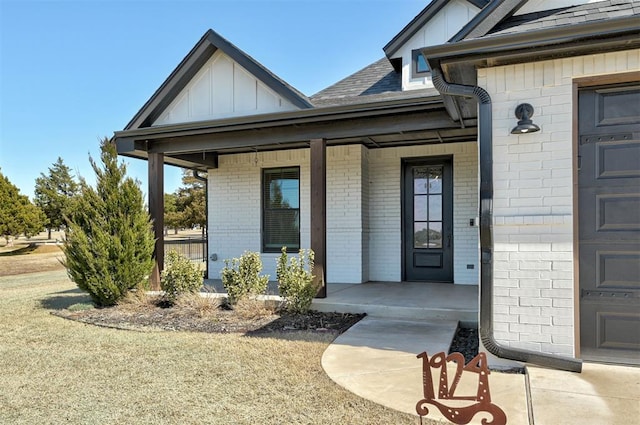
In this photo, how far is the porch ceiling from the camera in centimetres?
598

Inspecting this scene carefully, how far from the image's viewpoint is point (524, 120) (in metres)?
3.73

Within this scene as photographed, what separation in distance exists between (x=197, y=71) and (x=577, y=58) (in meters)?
6.42

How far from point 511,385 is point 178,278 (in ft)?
17.3

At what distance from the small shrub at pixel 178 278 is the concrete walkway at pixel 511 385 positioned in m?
3.26

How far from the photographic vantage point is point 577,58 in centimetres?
365

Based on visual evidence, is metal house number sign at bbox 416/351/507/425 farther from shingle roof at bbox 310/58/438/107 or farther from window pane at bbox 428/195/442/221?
window pane at bbox 428/195/442/221

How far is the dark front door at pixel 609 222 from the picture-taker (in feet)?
11.7

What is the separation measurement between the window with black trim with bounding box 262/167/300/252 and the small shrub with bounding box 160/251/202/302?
2.60 metres

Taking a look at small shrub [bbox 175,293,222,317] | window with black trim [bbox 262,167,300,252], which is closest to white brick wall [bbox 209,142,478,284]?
window with black trim [bbox 262,167,300,252]

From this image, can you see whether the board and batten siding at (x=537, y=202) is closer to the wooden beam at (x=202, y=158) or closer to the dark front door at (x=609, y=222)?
the dark front door at (x=609, y=222)

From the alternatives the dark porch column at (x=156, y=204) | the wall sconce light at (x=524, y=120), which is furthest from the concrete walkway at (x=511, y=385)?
the dark porch column at (x=156, y=204)

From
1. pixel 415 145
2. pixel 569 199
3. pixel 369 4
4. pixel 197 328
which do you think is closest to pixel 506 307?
pixel 569 199

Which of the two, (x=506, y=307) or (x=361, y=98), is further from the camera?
(x=361, y=98)

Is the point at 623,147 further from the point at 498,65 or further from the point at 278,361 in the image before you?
the point at 278,361
